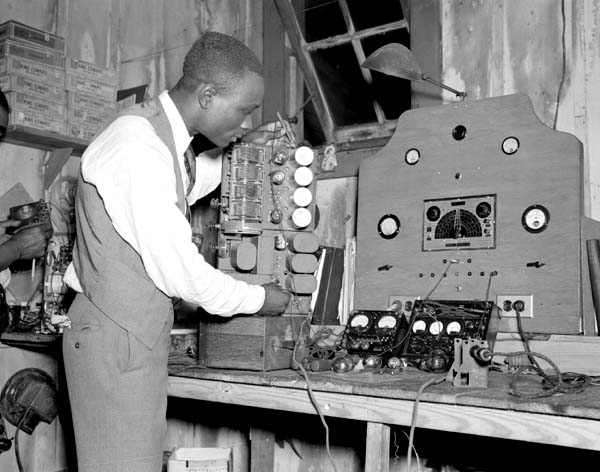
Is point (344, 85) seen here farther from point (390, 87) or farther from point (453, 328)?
point (453, 328)

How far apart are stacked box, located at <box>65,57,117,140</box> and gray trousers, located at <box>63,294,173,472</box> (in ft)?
6.14

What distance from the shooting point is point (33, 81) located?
11.6 feet

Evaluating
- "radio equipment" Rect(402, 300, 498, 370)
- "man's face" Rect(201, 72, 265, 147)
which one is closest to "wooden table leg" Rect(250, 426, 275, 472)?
"radio equipment" Rect(402, 300, 498, 370)

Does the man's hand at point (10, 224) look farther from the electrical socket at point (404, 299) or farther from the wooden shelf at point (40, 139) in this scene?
the electrical socket at point (404, 299)

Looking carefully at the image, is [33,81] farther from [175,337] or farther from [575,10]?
[575,10]

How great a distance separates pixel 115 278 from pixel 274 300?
22.1 inches

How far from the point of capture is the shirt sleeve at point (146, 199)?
188 cm

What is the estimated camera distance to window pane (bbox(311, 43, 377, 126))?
3.62 metres

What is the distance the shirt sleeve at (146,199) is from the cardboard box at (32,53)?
5.85ft

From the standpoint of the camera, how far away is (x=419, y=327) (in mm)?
2375

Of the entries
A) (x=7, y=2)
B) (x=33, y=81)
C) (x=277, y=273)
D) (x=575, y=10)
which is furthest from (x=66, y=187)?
(x=575, y=10)

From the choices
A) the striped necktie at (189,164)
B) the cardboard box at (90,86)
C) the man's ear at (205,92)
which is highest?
the cardboard box at (90,86)

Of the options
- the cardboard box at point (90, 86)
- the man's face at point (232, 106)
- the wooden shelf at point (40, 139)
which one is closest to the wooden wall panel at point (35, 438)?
the wooden shelf at point (40, 139)

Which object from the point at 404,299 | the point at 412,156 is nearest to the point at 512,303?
the point at 404,299
